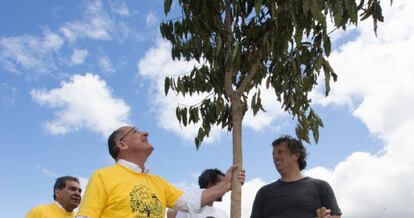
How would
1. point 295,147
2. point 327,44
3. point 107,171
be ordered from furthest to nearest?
point 327,44, point 295,147, point 107,171

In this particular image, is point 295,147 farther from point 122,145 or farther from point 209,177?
point 122,145

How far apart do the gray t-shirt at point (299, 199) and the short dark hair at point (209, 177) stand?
85 centimetres

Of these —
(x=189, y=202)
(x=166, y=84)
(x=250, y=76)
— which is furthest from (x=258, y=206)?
(x=166, y=84)

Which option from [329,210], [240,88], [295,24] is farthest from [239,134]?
[329,210]

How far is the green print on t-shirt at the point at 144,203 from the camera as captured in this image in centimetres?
276

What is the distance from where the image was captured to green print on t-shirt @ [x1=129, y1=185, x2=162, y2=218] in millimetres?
2764

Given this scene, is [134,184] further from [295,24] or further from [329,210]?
[295,24]

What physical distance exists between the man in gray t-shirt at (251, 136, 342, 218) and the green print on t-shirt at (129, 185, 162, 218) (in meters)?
1.09

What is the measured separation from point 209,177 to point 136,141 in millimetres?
1719

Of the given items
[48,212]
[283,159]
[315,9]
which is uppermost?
[315,9]

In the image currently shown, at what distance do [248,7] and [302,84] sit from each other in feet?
3.57

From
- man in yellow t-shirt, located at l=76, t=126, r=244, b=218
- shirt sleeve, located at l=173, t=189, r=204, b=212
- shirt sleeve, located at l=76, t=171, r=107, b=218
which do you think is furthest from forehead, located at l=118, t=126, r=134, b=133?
shirt sleeve, located at l=173, t=189, r=204, b=212

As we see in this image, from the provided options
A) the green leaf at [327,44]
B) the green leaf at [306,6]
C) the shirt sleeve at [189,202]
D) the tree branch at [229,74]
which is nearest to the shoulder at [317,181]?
the shirt sleeve at [189,202]

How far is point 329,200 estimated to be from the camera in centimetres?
363
